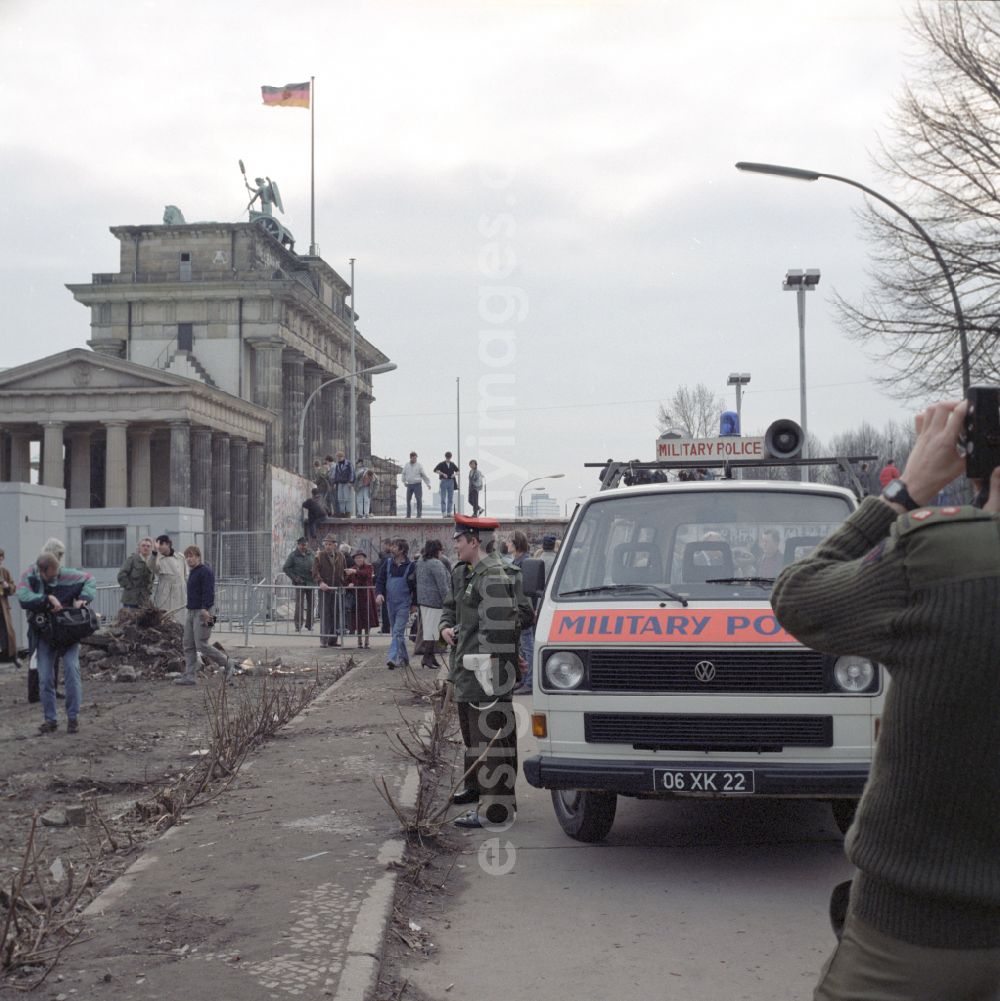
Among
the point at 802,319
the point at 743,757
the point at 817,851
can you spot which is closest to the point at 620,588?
the point at 743,757

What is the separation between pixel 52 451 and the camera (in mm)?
56125

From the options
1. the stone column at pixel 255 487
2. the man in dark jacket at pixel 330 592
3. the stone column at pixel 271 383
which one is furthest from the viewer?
the stone column at pixel 271 383

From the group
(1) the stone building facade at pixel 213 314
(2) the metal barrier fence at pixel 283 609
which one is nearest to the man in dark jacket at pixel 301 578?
(2) the metal barrier fence at pixel 283 609

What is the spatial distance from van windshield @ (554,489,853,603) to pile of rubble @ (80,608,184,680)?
1237 centimetres

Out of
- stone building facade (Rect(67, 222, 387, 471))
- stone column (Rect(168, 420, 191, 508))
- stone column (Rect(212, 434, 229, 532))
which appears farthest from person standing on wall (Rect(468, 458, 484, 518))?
stone building facade (Rect(67, 222, 387, 471))

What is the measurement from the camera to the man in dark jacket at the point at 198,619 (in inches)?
662

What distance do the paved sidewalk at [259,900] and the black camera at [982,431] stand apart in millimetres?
3087

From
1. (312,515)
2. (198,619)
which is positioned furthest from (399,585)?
(312,515)

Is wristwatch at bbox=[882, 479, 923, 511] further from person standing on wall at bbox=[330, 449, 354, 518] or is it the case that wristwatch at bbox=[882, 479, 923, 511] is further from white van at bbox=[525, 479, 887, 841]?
person standing on wall at bbox=[330, 449, 354, 518]

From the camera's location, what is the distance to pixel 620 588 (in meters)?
7.29

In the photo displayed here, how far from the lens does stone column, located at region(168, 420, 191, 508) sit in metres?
56.5

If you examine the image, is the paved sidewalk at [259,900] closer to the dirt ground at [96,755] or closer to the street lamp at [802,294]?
the dirt ground at [96,755]

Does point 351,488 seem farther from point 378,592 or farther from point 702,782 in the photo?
point 702,782

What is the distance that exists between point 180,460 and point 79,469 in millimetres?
7619
